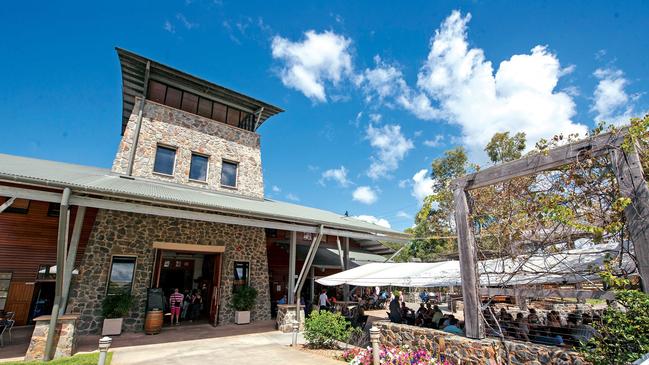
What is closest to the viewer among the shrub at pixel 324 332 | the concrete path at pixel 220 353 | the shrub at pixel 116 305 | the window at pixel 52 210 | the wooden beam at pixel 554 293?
the wooden beam at pixel 554 293

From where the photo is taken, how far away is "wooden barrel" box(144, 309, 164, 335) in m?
9.47

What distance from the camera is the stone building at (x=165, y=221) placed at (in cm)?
860

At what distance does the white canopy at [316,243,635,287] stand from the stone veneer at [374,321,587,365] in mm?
1040

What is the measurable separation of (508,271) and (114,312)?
34.0 feet

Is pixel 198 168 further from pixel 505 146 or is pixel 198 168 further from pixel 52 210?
pixel 505 146

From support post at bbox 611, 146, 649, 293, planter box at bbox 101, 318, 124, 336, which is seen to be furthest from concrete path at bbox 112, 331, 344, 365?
support post at bbox 611, 146, 649, 293

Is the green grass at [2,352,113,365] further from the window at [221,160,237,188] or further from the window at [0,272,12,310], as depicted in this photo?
the window at [221,160,237,188]

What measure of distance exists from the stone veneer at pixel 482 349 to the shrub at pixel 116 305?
771 centimetres

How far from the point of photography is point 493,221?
5719mm

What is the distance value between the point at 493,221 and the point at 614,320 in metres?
2.42

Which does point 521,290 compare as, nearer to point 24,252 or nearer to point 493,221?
point 493,221

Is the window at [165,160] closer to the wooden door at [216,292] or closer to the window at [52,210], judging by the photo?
the window at [52,210]

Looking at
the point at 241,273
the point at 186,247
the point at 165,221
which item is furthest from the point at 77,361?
the point at 241,273

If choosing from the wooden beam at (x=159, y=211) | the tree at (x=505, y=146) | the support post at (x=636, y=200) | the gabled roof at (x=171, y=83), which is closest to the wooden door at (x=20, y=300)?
the wooden beam at (x=159, y=211)
